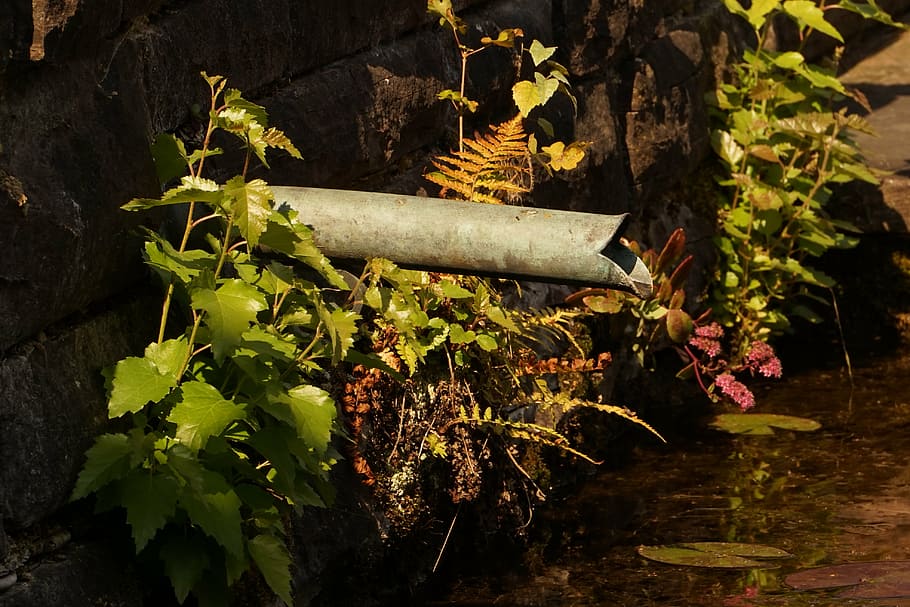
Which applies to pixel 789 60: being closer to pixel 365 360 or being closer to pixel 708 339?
pixel 708 339

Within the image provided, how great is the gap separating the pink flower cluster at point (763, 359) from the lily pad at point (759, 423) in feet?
0.78

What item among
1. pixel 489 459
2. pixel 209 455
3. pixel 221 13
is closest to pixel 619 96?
pixel 489 459

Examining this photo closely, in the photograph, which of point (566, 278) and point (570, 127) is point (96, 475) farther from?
point (570, 127)

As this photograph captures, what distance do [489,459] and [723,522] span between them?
0.57 meters

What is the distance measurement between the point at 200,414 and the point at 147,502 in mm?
164

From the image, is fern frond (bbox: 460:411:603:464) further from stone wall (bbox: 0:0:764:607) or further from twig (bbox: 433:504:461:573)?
stone wall (bbox: 0:0:764:607)

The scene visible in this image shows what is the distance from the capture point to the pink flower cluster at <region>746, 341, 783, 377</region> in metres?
4.43

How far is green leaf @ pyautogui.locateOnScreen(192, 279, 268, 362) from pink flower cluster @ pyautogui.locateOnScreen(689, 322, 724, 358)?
2352 mm

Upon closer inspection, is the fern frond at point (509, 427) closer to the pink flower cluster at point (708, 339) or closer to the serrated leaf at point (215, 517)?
the serrated leaf at point (215, 517)

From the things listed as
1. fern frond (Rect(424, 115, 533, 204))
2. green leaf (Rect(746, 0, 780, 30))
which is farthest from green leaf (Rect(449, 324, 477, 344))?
green leaf (Rect(746, 0, 780, 30))

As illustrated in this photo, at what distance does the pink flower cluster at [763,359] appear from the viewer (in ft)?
14.5

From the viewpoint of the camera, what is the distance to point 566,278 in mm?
2379

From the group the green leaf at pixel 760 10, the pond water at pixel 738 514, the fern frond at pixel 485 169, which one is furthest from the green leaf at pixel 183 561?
the green leaf at pixel 760 10

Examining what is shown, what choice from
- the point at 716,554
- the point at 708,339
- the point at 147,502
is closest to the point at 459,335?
the point at 716,554
